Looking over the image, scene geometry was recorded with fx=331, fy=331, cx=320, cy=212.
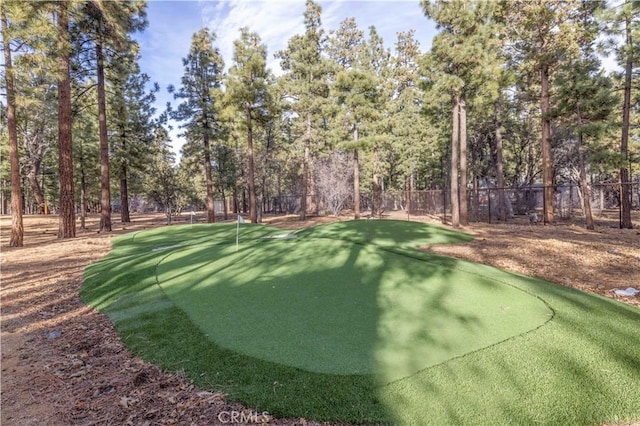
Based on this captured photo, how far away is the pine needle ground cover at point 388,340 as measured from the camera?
221 cm

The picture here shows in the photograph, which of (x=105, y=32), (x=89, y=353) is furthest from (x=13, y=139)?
(x=89, y=353)

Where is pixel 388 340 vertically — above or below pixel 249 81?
below

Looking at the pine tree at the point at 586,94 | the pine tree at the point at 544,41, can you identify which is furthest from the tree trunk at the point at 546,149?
the pine tree at the point at 586,94

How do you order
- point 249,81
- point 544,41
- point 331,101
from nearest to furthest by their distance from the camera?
point 544,41, point 249,81, point 331,101

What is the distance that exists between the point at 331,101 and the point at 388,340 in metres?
18.6

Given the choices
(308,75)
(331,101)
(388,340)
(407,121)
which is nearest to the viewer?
(388,340)

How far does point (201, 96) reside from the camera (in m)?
21.1

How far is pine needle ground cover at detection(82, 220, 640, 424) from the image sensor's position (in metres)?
2.21

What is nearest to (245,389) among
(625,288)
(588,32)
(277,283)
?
(277,283)

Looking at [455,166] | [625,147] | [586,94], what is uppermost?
[586,94]

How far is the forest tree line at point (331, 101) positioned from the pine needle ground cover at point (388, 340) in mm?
9074

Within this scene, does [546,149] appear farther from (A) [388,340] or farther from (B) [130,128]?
(B) [130,128]

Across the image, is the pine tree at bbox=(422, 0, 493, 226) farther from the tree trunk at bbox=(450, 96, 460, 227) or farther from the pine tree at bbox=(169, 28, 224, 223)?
the pine tree at bbox=(169, 28, 224, 223)

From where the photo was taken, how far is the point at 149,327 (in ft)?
11.9
